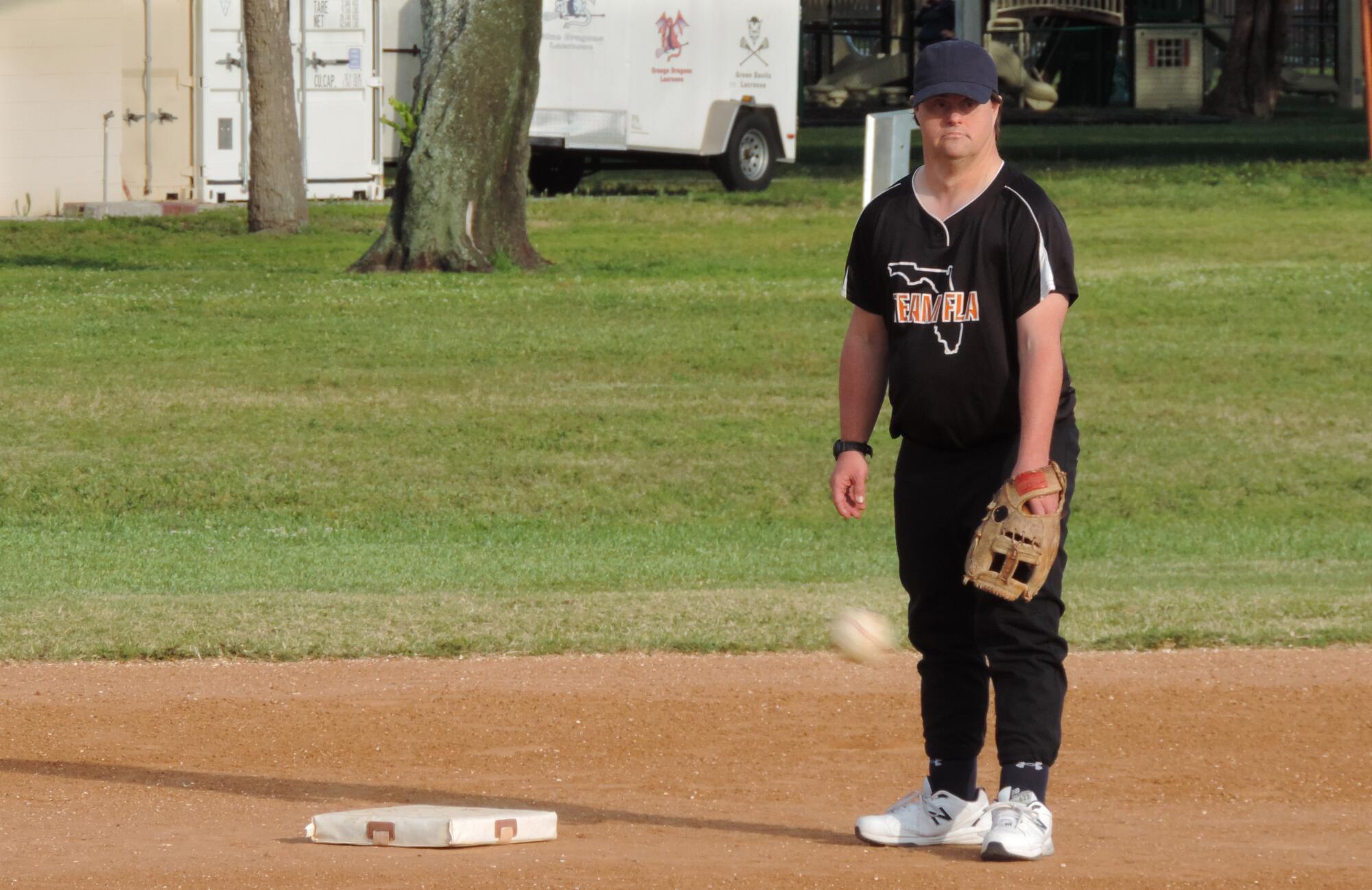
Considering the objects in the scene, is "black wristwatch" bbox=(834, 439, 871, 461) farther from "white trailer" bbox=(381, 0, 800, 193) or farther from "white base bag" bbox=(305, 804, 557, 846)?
"white trailer" bbox=(381, 0, 800, 193)

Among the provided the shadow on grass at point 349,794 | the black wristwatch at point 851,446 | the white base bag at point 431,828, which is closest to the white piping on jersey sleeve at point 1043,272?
the black wristwatch at point 851,446

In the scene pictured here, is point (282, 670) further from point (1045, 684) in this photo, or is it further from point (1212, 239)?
point (1212, 239)

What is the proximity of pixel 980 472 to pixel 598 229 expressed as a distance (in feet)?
61.7

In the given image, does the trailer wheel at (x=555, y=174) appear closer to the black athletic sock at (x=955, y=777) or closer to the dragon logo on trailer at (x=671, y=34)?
the dragon logo on trailer at (x=671, y=34)

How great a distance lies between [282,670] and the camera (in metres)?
8.14

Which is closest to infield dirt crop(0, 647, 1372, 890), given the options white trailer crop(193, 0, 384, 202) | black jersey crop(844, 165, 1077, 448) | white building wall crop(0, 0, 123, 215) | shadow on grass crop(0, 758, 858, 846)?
shadow on grass crop(0, 758, 858, 846)

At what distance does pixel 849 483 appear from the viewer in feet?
18.0

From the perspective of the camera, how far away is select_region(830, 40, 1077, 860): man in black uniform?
201 inches

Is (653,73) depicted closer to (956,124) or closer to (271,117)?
(271,117)

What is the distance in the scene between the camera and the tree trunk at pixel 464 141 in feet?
65.1

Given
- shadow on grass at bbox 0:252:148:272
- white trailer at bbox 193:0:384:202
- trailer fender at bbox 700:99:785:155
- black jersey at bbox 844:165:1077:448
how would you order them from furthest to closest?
trailer fender at bbox 700:99:785:155 < white trailer at bbox 193:0:384:202 < shadow on grass at bbox 0:252:148:272 < black jersey at bbox 844:165:1077:448

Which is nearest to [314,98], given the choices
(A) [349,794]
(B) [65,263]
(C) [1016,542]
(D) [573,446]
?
(B) [65,263]

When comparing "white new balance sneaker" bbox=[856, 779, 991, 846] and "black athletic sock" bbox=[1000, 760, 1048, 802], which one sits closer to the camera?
"black athletic sock" bbox=[1000, 760, 1048, 802]

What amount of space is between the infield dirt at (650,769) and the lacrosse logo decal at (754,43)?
20.5 meters
